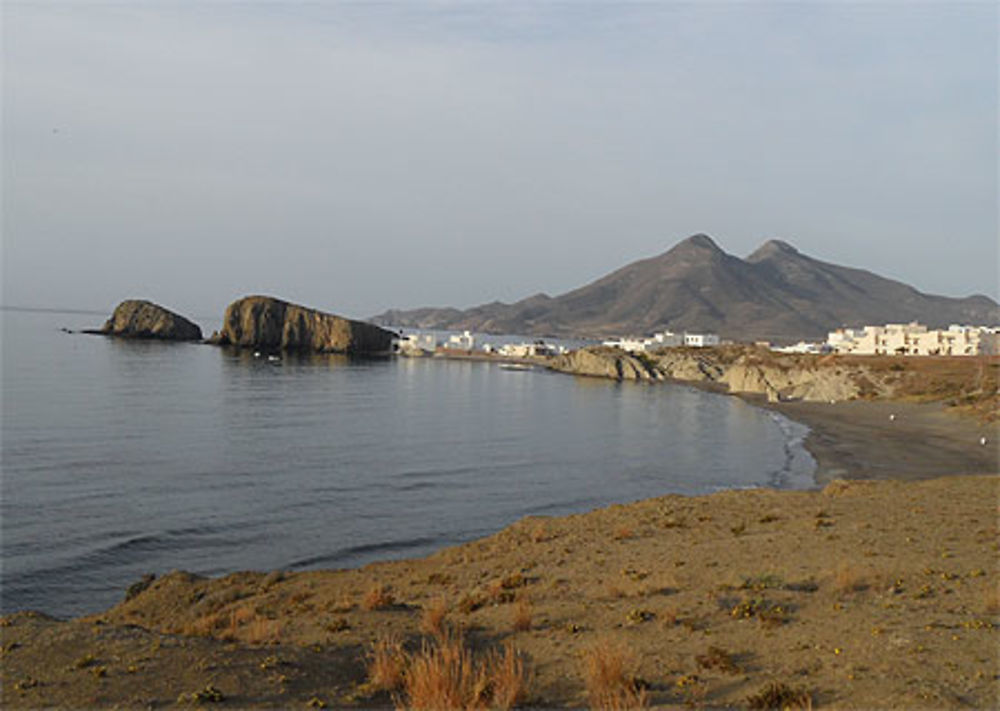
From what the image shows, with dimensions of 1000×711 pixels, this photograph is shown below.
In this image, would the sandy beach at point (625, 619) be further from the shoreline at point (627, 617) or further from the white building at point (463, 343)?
the white building at point (463, 343)

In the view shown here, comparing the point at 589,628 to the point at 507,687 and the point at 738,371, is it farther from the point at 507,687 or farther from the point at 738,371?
the point at 738,371

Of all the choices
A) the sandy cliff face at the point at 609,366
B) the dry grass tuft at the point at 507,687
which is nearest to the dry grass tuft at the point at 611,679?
the dry grass tuft at the point at 507,687

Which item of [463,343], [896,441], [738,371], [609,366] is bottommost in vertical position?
[896,441]

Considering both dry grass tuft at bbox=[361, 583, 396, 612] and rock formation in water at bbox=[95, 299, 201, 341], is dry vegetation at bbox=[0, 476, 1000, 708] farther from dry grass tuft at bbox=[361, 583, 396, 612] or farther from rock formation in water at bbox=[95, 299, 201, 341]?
rock formation in water at bbox=[95, 299, 201, 341]

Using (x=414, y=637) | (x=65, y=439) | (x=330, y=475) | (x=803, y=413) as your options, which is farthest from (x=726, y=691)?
(x=803, y=413)

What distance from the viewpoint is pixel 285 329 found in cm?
15575

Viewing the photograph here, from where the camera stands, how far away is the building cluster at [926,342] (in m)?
115

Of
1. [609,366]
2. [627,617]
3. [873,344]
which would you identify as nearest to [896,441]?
[627,617]

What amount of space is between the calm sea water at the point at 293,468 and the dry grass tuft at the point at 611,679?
13297 millimetres

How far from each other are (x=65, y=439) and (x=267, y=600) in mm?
28646

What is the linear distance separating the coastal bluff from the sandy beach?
462 feet

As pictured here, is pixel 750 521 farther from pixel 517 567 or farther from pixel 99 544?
pixel 99 544

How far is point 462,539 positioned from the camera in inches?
877

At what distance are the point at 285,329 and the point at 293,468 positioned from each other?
130 meters
